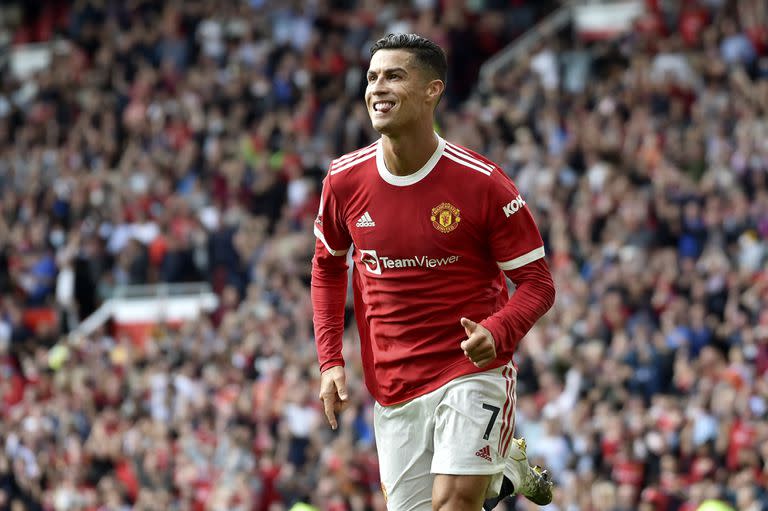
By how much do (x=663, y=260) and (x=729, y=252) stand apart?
780 mm

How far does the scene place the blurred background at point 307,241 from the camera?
1406cm

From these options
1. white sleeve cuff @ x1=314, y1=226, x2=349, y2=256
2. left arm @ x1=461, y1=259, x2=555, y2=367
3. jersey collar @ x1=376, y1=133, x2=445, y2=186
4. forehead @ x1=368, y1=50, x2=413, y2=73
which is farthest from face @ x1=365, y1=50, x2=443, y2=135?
left arm @ x1=461, y1=259, x2=555, y2=367

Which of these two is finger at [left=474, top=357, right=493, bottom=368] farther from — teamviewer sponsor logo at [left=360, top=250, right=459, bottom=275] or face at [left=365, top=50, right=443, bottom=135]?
face at [left=365, top=50, right=443, bottom=135]

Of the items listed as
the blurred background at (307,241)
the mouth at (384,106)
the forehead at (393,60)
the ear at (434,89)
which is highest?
the forehead at (393,60)

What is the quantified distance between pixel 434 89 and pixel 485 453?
1.69 m

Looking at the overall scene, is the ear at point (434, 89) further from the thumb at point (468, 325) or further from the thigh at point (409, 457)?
the thigh at point (409, 457)

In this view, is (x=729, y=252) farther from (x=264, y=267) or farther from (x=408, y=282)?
(x=408, y=282)

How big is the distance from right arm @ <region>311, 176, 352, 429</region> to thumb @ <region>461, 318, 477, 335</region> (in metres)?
0.93

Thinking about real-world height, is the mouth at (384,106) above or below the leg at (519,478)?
above

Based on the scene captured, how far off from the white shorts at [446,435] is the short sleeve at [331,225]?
826 mm

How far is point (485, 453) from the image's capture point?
646 centimetres

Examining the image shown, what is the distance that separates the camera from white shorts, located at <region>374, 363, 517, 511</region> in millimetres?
6438

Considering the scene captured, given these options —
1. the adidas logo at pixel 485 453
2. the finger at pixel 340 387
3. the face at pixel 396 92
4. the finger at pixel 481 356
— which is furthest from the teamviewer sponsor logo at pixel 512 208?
the finger at pixel 340 387

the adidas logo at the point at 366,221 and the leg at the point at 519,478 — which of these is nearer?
the adidas logo at the point at 366,221
